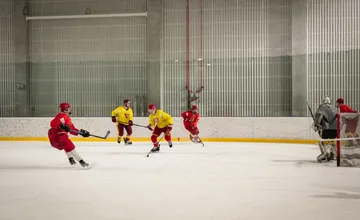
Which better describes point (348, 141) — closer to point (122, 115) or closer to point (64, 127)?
point (64, 127)

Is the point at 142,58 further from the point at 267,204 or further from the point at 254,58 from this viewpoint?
the point at 267,204

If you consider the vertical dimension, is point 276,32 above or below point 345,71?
above

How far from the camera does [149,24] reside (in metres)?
15.3

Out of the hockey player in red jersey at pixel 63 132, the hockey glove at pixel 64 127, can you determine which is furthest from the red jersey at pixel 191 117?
the hockey glove at pixel 64 127

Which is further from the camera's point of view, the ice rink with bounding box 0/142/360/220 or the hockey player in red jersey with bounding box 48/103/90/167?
the hockey player in red jersey with bounding box 48/103/90/167

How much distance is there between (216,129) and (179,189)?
28.2ft

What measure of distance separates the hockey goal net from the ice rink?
0.26 meters

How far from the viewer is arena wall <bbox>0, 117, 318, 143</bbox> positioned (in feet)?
43.1

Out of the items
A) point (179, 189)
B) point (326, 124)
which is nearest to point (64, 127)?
point (179, 189)

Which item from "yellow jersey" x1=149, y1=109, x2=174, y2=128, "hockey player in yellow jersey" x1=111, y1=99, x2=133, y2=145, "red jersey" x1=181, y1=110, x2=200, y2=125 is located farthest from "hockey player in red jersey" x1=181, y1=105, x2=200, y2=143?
"yellow jersey" x1=149, y1=109, x2=174, y2=128

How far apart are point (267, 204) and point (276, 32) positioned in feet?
36.6

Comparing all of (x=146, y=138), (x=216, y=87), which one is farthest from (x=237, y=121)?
(x=146, y=138)

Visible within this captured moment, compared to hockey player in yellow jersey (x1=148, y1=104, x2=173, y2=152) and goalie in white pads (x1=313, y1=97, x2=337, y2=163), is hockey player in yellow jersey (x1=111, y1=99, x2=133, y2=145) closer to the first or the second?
hockey player in yellow jersey (x1=148, y1=104, x2=173, y2=152)

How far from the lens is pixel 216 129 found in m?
13.7
